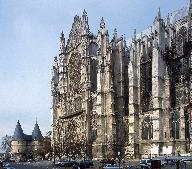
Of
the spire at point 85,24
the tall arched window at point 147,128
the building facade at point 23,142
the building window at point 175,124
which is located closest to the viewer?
the building window at point 175,124

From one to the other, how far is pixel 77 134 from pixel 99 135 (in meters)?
7.25

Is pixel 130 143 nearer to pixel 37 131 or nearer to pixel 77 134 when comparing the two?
pixel 77 134

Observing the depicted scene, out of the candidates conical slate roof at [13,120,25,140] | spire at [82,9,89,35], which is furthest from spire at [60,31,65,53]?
conical slate roof at [13,120,25,140]

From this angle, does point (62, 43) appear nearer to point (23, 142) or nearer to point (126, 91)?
point (126, 91)

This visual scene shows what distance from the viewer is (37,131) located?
12862 cm

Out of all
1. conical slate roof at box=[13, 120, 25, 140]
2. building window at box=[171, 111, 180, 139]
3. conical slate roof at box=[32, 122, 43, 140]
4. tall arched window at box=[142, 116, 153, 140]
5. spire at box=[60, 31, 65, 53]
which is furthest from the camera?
conical slate roof at box=[32, 122, 43, 140]

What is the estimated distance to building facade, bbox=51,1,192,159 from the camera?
170 feet

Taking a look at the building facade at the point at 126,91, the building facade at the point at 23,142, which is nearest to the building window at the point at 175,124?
the building facade at the point at 126,91

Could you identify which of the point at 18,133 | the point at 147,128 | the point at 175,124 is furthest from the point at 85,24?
the point at 18,133

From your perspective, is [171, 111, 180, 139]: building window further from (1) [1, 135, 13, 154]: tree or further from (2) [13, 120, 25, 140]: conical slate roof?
(1) [1, 135, 13, 154]: tree

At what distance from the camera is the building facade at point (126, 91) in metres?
51.8

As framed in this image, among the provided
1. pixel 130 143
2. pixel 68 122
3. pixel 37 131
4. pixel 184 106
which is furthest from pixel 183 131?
pixel 37 131

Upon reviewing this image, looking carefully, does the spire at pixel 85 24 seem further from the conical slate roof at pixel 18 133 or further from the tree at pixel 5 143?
the tree at pixel 5 143

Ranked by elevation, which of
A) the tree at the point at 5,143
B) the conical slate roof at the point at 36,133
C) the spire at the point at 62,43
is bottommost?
the tree at the point at 5,143
